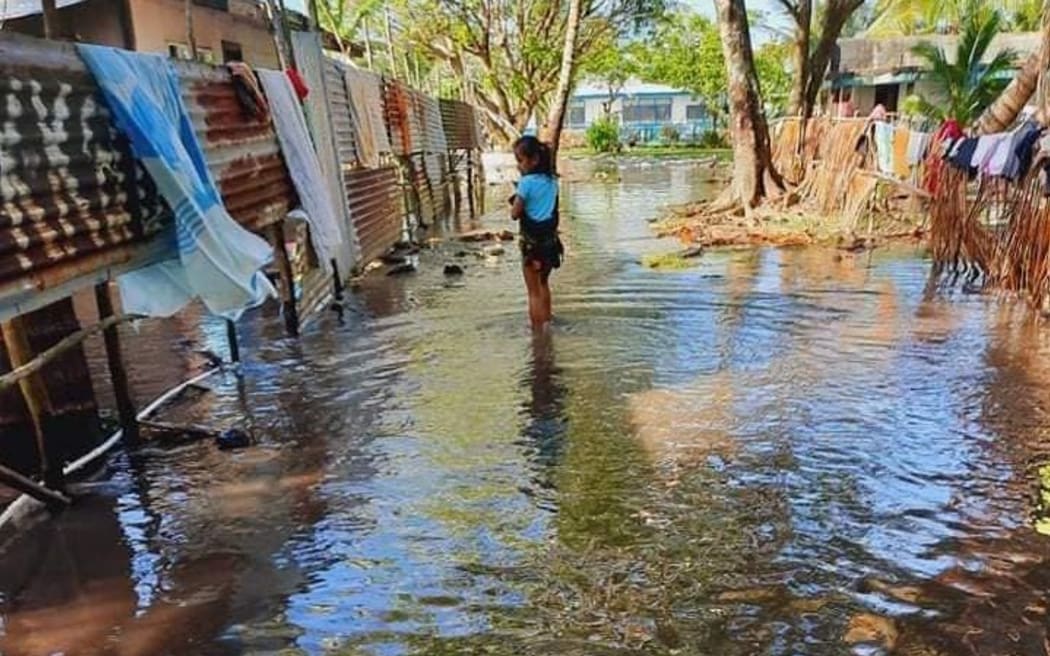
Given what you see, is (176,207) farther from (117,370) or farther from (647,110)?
(647,110)

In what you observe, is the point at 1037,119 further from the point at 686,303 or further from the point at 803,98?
the point at 803,98

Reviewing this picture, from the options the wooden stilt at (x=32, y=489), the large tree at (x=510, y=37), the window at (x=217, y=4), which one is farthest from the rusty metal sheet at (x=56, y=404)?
the large tree at (x=510, y=37)

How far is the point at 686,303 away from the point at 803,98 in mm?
14016

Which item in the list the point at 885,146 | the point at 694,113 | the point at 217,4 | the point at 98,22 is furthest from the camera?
the point at 694,113

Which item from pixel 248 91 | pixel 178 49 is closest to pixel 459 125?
pixel 178 49

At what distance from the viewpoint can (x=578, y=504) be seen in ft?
14.3

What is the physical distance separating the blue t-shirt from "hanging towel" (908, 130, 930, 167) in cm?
599

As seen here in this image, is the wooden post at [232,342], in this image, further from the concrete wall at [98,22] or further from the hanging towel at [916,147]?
the hanging towel at [916,147]

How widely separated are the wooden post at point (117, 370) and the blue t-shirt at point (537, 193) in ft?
11.3

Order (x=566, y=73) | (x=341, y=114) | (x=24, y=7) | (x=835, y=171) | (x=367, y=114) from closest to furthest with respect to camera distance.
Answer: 1. (x=341, y=114)
2. (x=24, y=7)
3. (x=367, y=114)
4. (x=835, y=171)
5. (x=566, y=73)

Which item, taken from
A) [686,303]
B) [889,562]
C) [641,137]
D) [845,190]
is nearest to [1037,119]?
[686,303]

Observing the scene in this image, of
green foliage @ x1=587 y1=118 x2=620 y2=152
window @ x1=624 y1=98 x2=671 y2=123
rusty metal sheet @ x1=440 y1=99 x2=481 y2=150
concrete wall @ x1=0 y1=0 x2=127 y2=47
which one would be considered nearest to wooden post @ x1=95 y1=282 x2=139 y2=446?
concrete wall @ x1=0 y1=0 x2=127 y2=47

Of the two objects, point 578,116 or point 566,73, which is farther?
point 578,116

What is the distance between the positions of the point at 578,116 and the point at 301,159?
59248 millimetres
